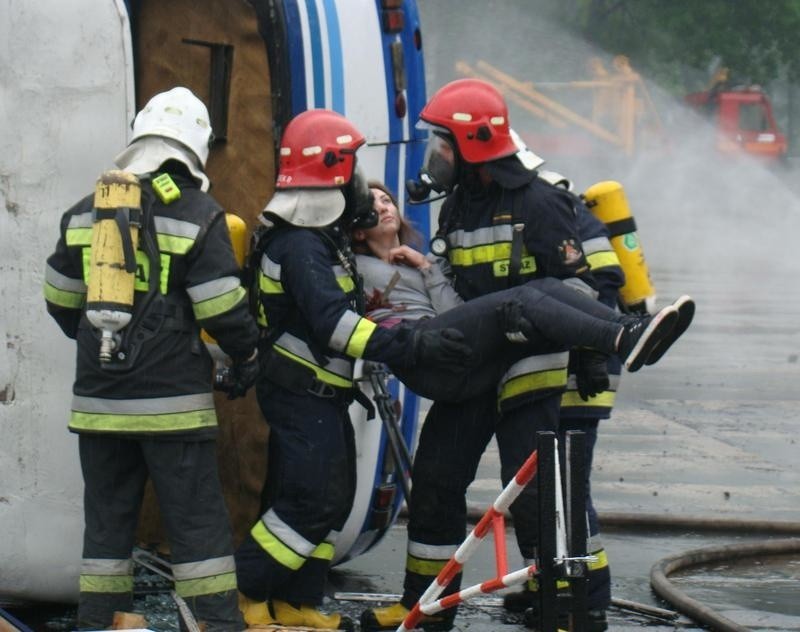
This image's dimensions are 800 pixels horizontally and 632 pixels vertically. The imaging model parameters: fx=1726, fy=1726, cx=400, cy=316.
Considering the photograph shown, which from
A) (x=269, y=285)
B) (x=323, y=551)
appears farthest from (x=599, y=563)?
(x=269, y=285)

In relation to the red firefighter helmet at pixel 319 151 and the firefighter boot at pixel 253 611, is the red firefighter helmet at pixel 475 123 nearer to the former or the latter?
the red firefighter helmet at pixel 319 151

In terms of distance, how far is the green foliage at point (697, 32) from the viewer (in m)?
36.7

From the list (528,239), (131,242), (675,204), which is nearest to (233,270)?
(131,242)

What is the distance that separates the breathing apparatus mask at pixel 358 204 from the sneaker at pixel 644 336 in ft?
3.46

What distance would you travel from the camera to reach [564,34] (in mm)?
39031

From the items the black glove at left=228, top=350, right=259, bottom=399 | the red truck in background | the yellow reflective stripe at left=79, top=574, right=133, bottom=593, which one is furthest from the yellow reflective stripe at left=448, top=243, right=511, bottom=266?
the red truck in background

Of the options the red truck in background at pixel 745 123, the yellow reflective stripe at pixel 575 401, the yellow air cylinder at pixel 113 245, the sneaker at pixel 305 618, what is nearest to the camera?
the yellow air cylinder at pixel 113 245

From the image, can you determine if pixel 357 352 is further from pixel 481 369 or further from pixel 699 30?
pixel 699 30

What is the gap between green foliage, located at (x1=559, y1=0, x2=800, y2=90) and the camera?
36.7 m

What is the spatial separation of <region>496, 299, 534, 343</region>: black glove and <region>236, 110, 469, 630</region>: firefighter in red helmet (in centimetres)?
17

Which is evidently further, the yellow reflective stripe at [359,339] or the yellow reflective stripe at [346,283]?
the yellow reflective stripe at [346,283]

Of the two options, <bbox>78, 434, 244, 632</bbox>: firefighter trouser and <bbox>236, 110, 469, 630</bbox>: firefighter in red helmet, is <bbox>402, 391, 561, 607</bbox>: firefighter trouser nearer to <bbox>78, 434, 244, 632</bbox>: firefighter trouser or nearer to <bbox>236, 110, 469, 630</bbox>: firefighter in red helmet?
<bbox>236, 110, 469, 630</bbox>: firefighter in red helmet

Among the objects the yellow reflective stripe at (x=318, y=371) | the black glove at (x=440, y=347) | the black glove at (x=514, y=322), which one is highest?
the black glove at (x=514, y=322)

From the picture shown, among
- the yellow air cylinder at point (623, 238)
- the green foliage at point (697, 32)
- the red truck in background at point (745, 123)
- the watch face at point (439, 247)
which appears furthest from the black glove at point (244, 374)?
the green foliage at point (697, 32)
